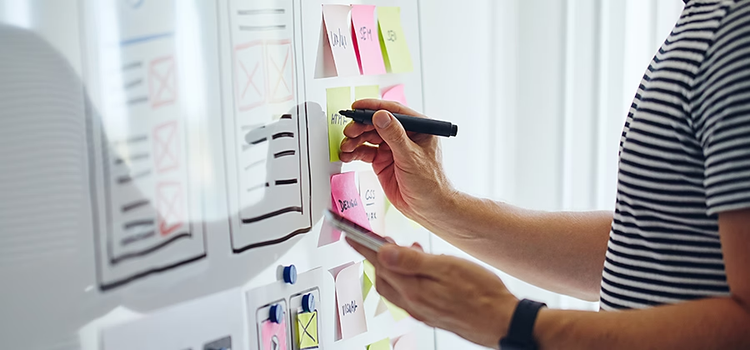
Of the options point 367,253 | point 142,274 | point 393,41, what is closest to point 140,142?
point 142,274

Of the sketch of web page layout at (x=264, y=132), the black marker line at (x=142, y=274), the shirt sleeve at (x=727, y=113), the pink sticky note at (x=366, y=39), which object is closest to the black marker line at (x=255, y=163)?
the sketch of web page layout at (x=264, y=132)

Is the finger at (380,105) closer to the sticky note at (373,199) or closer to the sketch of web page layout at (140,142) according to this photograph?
the sticky note at (373,199)

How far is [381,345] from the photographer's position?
92 cm

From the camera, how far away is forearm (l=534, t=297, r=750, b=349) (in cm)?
53

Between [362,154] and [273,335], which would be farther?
[362,154]

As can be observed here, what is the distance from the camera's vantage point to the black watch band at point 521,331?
0.57 m

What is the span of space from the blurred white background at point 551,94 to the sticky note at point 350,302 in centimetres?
28

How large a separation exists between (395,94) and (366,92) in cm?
7

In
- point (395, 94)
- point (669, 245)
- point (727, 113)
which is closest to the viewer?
point (727, 113)

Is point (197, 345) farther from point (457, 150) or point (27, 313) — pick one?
point (457, 150)

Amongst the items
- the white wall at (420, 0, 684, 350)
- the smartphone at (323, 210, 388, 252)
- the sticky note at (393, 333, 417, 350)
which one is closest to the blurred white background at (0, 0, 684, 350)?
the white wall at (420, 0, 684, 350)

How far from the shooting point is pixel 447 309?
1.95 ft

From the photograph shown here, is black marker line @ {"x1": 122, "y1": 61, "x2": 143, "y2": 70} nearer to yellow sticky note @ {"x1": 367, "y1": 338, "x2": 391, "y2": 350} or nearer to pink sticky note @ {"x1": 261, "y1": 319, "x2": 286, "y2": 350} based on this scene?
pink sticky note @ {"x1": 261, "y1": 319, "x2": 286, "y2": 350}

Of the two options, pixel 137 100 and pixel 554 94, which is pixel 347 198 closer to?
pixel 137 100
